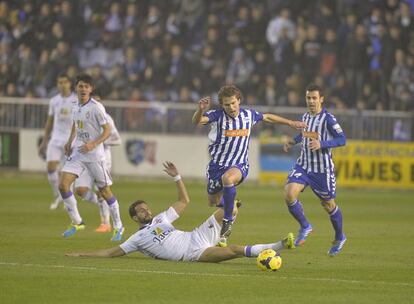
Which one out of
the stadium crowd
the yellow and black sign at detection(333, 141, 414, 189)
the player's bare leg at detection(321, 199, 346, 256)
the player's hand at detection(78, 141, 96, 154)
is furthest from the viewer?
the stadium crowd

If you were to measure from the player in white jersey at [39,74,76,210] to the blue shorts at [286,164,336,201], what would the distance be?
649cm

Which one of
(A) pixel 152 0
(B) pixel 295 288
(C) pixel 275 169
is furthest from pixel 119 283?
(A) pixel 152 0

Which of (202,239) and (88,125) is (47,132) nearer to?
(88,125)

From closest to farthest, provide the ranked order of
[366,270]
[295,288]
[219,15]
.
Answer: [295,288], [366,270], [219,15]

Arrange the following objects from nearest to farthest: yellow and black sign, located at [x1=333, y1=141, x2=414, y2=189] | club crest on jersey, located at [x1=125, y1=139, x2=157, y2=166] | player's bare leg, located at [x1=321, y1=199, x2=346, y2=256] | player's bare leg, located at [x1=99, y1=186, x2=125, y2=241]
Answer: player's bare leg, located at [x1=321, y1=199, x2=346, y2=256] → player's bare leg, located at [x1=99, y1=186, x2=125, y2=241] → yellow and black sign, located at [x1=333, y1=141, x2=414, y2=189] → club crest on jersey, located at [x1=125, y1=139, x2=157, y2=166]

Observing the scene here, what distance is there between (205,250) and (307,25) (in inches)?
714

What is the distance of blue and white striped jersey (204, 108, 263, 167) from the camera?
535 inches

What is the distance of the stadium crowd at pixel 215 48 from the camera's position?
2816 cm

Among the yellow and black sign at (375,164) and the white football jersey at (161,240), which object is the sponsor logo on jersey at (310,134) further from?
the yellow and black sign at (375,164)

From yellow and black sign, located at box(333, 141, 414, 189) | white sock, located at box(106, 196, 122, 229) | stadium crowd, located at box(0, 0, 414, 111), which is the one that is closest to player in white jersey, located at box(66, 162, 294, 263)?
white sock, located at box(106, 196, 122, 229)

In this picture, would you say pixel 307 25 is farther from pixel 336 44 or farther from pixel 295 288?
pixel 295 288

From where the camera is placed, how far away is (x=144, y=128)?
29.2 m

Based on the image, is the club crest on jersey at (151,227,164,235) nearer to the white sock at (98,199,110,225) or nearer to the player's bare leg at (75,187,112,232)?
the player's bare leg at (75,187,112,232)

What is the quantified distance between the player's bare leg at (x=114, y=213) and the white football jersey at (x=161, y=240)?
2808 mm
